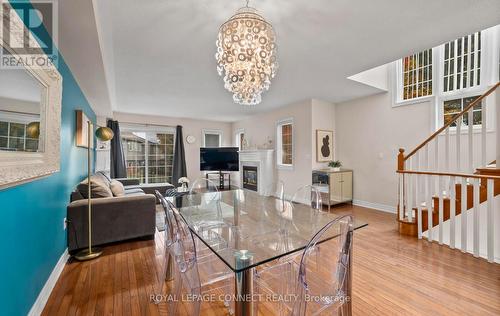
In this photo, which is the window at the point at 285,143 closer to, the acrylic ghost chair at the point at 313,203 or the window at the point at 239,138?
the window at the point at 239,138

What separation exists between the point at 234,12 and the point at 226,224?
1.98m

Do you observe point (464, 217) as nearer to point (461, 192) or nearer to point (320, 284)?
point (461, 192)

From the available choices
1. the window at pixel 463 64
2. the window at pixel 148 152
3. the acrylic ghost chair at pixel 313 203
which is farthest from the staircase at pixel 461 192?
the window at pixel 148 152

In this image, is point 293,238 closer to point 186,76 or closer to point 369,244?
point 369,244

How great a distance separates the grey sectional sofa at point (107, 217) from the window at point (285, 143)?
3555 millimetres

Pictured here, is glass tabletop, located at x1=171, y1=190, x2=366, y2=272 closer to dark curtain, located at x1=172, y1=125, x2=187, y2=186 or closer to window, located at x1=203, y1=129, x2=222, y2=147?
dark curtain, located at x1=172, y1=125, x2=187, y2=186

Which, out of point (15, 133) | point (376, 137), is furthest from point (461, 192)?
point (15, 133)

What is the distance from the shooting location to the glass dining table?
1262 mm

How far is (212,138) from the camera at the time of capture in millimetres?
7680

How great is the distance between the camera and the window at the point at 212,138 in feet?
24.5

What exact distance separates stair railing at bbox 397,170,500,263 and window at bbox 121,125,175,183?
6170mm

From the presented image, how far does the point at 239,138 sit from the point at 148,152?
9.95 feet

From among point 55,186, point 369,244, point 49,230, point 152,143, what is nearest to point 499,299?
point 369,244

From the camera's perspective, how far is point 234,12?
1937 mm
